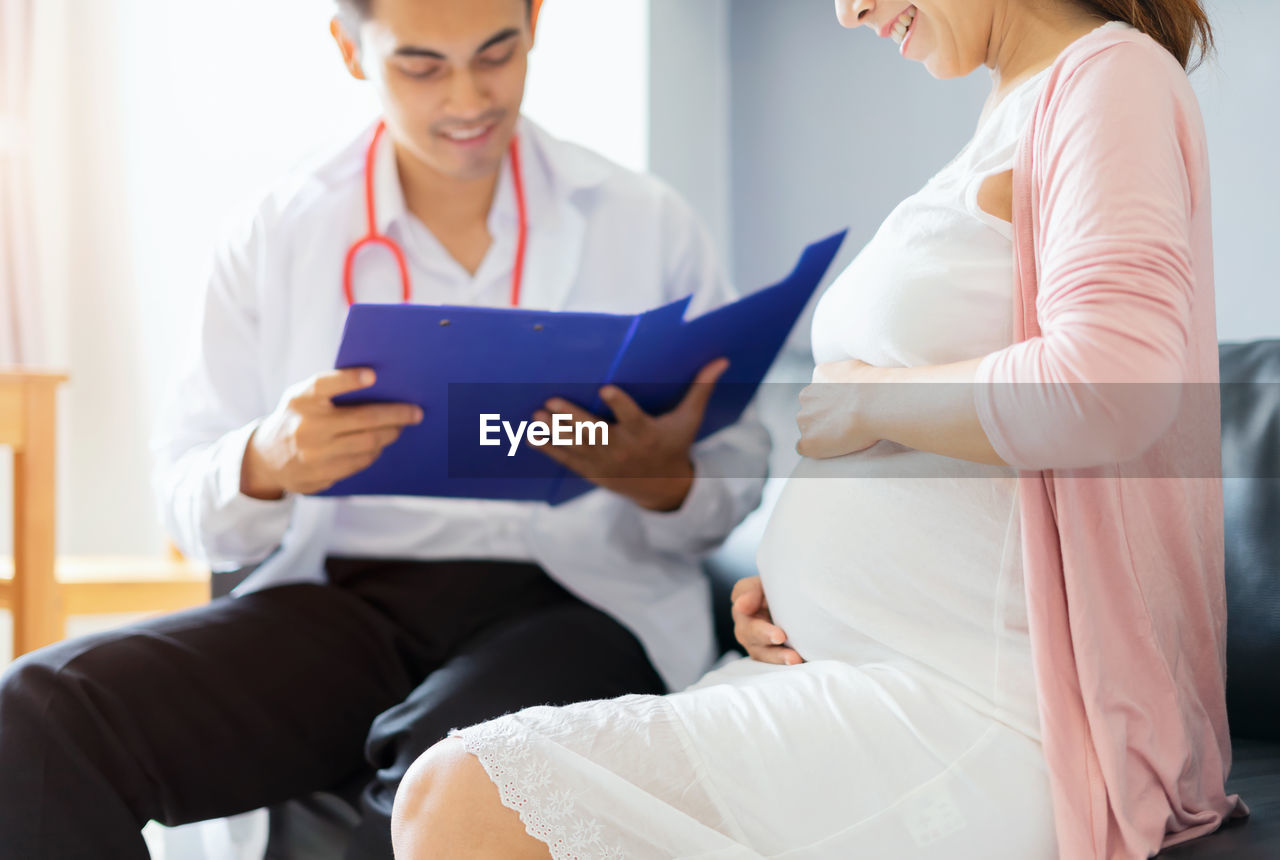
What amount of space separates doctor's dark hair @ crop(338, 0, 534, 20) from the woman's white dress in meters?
0.69

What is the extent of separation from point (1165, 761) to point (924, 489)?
218 millimetres

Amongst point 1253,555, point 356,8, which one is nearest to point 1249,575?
point 1253,555

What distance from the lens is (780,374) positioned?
1432 mm

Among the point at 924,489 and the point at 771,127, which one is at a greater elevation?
the point at 771,127

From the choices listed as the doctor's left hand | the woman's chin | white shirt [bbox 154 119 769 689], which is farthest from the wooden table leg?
the woman's chin

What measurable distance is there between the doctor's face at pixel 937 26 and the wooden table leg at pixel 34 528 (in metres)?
1.27

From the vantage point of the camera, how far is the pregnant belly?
2.22 ft

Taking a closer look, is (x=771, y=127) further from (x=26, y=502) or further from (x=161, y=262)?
(x=161, y=262)

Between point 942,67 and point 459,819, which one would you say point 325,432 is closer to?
point 459,819

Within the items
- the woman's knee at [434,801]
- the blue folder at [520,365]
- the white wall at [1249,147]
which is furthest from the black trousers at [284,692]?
the white wall at [1249,147]

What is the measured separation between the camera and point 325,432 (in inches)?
37.4

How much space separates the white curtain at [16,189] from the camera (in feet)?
8.55

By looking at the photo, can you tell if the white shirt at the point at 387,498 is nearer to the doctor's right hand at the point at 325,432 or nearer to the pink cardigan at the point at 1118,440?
Answer: the doctor's right hand at the point at 325,432

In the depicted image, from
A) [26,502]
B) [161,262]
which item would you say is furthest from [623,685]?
[161,262]
